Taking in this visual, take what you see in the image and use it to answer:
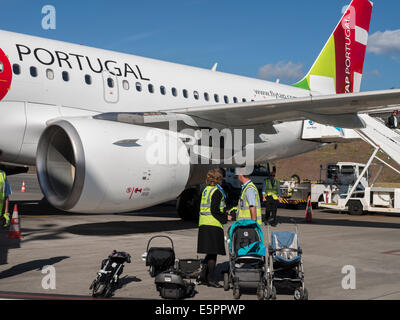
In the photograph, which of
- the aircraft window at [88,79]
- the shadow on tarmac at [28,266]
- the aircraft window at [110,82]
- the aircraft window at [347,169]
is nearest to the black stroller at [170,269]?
the shadow on tarmac at [28,266]

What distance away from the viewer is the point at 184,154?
10.1 meters

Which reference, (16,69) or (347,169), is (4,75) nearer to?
(16,69)

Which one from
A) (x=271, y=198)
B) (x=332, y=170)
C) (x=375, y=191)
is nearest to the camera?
(x=271, y=198)

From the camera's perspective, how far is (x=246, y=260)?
5.67 m

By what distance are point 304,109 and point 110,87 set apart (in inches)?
178

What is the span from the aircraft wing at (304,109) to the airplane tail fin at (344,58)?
7517 mm

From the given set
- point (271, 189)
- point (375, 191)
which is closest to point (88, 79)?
point (271, 189)

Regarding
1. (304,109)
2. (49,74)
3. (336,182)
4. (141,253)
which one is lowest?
(141,253)

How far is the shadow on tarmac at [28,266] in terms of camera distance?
635 centimetres

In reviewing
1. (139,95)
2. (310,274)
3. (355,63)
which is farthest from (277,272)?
(355,63)

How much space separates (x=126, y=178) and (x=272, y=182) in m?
5.87

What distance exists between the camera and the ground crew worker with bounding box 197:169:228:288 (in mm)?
6188

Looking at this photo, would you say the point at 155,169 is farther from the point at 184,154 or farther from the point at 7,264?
the point at 7,264
